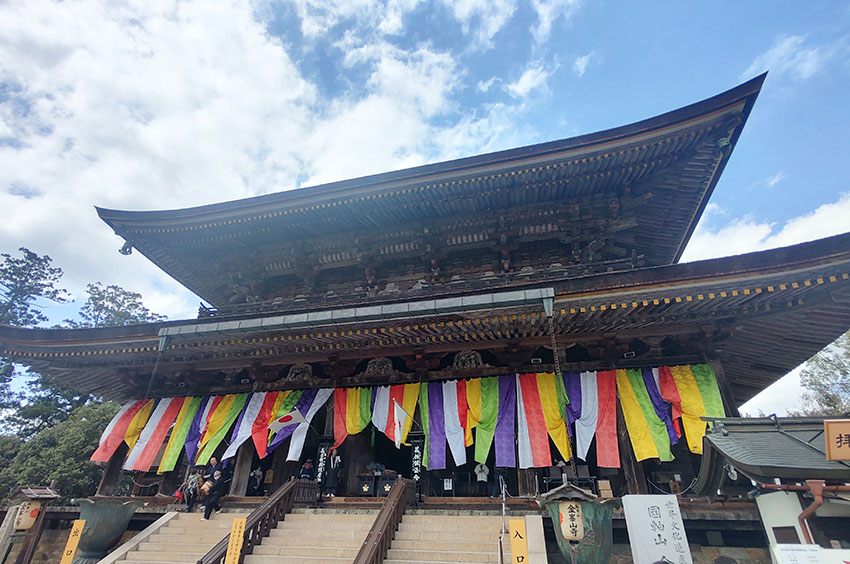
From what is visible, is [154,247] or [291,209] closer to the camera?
[291,209]

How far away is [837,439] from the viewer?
4324 mm

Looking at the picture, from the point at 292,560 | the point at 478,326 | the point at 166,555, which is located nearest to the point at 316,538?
the point at 292,560

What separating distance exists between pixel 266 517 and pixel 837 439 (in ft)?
27.2

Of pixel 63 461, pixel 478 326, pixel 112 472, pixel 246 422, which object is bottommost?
pixel 112 472

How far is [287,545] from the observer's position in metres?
7.34

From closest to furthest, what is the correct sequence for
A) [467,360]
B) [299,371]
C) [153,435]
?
[467,360] < [153,435] < [299,371]

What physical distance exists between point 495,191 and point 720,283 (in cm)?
531

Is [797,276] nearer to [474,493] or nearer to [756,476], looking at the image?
[756,476]

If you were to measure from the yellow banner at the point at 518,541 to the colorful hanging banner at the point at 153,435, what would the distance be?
31.2 feet

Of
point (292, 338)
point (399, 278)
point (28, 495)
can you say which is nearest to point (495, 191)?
point (399, 278)

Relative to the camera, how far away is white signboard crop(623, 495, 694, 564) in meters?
5.91

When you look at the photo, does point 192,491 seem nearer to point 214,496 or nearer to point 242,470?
point 214,496

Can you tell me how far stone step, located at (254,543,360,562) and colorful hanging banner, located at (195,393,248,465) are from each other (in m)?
3.89

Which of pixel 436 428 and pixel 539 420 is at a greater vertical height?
pixel 539 420
